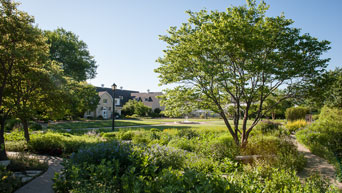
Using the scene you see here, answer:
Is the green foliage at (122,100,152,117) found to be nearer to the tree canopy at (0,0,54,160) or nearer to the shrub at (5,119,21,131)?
the shrub at (5,119,21,131)

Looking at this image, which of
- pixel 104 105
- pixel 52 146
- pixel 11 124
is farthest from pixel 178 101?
pixel 104 105

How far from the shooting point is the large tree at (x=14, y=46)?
6.58 meters

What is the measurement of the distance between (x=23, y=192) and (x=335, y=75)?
1199 cm

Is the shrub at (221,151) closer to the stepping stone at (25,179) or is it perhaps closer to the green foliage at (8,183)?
the stepping stone at (25,179)

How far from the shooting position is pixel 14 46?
21.5 ft

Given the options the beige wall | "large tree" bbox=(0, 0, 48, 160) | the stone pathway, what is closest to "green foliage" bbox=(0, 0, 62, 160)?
"large tree" bbox=(0, 0, 48, 160)

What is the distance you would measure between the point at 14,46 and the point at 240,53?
789 centimetres

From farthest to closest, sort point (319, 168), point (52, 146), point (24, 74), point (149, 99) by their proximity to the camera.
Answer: point (149, 99)
point (52, 146)
point (24, 74)
point (319, 168)

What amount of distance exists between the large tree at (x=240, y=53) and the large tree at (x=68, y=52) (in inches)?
811

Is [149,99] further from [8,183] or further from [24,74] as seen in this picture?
[8,183]

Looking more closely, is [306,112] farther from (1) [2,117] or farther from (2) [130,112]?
(2) [130,112]

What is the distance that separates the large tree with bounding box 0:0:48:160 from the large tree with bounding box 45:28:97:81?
60.2ft

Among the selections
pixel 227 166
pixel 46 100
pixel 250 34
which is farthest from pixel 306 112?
pixel 46 100

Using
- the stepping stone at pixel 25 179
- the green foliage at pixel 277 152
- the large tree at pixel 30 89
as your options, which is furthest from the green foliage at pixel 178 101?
the stepping stone at pixel 25 179
